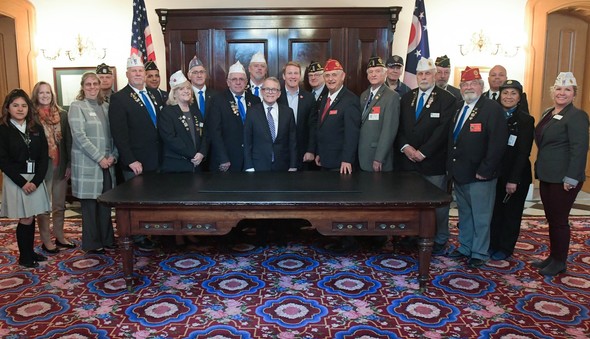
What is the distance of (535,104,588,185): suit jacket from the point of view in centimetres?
340

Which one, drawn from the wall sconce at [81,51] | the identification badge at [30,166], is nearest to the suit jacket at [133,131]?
the identification badge at [30,166]

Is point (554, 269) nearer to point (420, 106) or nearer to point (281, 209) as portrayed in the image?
point (420, 106)

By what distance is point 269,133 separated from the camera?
4.22 meters

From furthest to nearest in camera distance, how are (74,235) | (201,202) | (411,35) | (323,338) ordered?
(411,35)
(74,235)
(201,202)
(323,338)

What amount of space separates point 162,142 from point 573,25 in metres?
6.35

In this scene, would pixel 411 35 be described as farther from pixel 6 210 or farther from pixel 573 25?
pixel 6 210

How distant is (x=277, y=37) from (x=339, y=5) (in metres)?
1.20

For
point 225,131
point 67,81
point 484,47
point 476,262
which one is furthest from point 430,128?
point 67,81

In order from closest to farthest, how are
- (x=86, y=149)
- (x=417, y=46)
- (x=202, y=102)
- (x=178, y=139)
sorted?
1. (x=86, y=149)
2. (x=178, y=139)
3. (x=202, y=102)
4. (x=417, y=46)

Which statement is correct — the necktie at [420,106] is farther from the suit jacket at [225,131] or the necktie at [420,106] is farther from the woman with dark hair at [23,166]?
the woman with dark hair at [23,166]


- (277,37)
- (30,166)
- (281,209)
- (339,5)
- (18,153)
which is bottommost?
(281,209)

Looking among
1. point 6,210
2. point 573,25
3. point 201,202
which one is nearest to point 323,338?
point 201,202

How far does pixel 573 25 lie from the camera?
22.9 feet

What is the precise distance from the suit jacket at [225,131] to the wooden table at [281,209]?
110 cm
